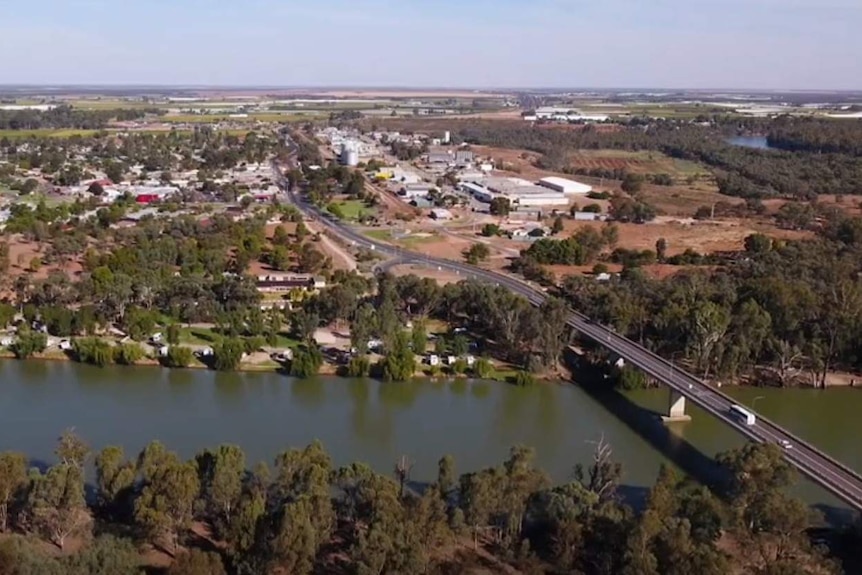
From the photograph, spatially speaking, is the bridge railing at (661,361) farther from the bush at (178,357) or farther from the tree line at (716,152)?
the tree line at (716,152)

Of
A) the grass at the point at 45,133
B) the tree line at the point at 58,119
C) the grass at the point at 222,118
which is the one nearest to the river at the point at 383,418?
→ the grass at the point at 45,133

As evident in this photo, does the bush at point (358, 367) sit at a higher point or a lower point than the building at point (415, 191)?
lower

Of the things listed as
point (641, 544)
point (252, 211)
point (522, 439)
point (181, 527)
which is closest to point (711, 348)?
point (522, 439)

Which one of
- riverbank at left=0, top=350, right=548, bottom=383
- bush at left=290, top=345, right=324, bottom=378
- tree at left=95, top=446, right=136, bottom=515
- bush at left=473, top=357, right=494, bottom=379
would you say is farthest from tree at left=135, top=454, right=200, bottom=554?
bush at left=473, top=357, right=494, bottom=379

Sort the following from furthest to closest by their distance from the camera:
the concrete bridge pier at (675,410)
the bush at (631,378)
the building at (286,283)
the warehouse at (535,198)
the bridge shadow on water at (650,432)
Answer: the warehouse at (535,198)
the building at (286,283)
the bush at (631,378)
the concrete bridge pier at (675,410)
the bridge shadow on water at (650,432)

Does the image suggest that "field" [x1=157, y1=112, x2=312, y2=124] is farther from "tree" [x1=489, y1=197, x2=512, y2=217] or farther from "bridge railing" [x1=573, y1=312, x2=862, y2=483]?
"bridge railing" [x1=573, y1=312, x2=862, y2=483]

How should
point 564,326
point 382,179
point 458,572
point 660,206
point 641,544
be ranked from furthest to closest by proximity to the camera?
1. point 382,179
2. point 660,206
3. point 564,326
4. point 458,572
5. point 641,544

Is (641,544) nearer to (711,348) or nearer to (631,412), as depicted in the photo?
(631,412)
